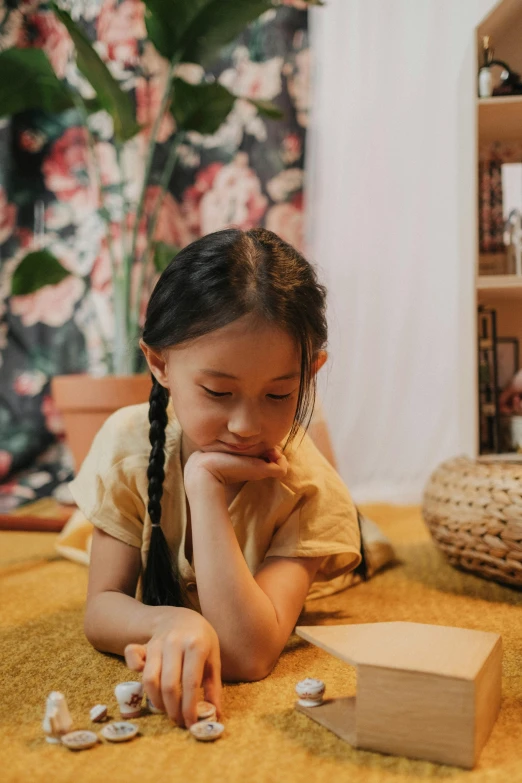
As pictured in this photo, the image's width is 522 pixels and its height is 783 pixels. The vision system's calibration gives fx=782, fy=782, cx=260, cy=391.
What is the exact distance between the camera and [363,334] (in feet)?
6.89

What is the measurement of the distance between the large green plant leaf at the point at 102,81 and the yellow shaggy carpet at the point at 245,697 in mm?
943

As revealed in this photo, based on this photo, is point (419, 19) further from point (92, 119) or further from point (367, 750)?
point (367, 750)

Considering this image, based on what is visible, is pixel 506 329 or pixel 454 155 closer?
pixel 506 329

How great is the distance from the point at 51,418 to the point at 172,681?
1.60 meters

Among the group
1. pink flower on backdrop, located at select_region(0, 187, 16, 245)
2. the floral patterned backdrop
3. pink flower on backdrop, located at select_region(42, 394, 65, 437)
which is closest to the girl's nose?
the floral patterned backdrop

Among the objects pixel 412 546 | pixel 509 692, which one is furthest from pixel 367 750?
pixel 412 546

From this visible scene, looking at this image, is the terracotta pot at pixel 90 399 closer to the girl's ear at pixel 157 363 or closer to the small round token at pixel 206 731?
the girl's ear at pixel 157 363

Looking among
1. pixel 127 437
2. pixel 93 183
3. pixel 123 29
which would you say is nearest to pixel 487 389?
pixel 127 437

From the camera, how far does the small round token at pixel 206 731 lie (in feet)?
2.27

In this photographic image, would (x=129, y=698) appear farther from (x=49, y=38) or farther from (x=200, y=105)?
(x=49, y=38)

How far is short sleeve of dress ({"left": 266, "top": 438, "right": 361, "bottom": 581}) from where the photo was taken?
3.12ft

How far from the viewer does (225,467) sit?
857 millimetres

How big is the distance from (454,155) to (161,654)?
1700 millimetres

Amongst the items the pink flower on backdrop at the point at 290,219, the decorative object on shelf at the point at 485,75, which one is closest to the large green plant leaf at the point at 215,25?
the decorative object on shelf at the point at 485,75
